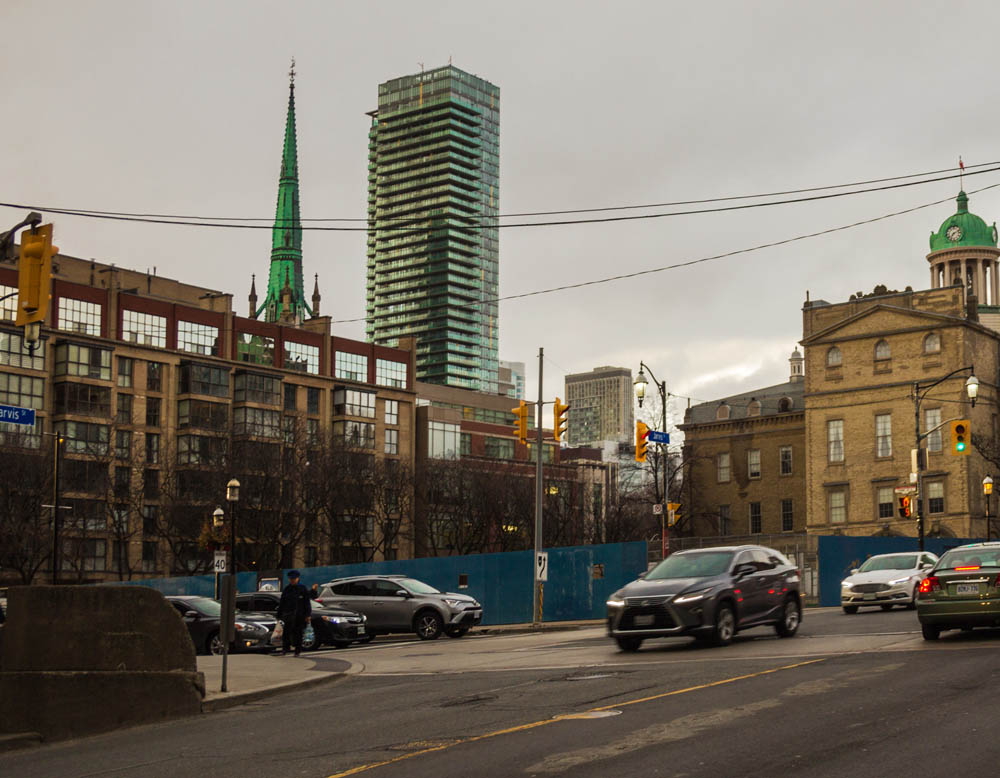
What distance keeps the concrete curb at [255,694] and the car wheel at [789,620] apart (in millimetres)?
8131

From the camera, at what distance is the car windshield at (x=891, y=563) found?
1287 inches

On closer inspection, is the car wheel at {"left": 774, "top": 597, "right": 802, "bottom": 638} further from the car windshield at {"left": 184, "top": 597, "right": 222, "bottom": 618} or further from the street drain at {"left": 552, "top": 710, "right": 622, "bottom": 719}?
the car windshield at {"left": 184, "top": 597, "right": 222, "bottom": 618}

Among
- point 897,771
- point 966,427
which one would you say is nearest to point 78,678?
point 897,771

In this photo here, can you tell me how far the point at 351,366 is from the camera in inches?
4486

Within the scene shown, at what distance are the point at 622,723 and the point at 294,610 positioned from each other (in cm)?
1332

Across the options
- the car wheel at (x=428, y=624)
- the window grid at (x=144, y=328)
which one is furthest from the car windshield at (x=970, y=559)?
the window grid at (x=144, y=328)

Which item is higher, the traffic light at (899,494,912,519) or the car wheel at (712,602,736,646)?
the traffic light at (899,494,912,519)

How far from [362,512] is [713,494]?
28902 mm

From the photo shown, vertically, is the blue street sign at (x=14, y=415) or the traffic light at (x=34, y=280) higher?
the traffic light at (x=34, y=280)

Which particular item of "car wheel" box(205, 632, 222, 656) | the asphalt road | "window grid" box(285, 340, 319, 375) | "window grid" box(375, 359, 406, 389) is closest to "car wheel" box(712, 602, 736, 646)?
the asphalt road

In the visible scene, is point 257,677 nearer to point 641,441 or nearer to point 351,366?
point 641,441

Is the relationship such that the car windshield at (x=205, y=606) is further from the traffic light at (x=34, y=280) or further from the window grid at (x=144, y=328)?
the window grid at (x=144, y=328)

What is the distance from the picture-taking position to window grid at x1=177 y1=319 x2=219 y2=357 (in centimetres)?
9869

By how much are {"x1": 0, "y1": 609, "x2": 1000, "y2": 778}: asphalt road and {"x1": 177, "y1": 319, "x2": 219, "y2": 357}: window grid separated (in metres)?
81.8
